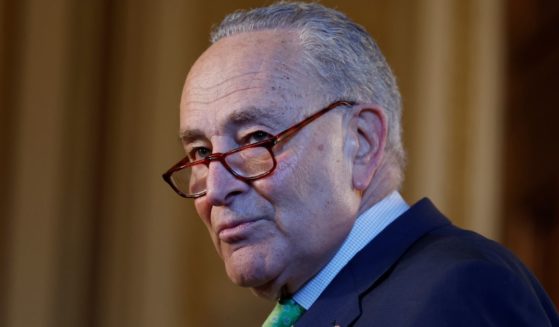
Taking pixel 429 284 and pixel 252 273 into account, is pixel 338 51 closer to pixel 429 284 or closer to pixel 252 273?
pixel 252 273

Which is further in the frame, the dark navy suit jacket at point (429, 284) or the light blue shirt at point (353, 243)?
the light blue shirt at point (353, 243)

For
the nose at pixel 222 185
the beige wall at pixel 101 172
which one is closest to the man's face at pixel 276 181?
the nose at pixel 222 185

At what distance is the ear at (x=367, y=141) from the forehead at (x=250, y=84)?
105 millimetres

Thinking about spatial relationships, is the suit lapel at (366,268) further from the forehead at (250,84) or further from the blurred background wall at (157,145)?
the blurred background wall at (157,145)

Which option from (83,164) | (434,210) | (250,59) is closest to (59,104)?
(83,164)

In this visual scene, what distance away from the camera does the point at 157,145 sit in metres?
3.08

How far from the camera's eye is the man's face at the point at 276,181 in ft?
5.73

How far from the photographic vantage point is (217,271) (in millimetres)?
3170

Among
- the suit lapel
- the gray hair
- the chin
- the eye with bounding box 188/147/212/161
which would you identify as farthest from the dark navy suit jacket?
the eye with bounding box 188/147/212/161

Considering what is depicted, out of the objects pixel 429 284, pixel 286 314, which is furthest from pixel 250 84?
pixel 429 284

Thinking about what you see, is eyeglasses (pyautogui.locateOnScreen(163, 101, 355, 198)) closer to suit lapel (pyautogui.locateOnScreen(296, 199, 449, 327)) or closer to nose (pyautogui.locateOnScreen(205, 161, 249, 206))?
nose (pyautogui.locateOnScreen(205, 161, 249, 206))

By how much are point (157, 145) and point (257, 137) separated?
1344 mm

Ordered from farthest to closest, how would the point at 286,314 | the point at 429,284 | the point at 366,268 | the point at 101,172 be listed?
the point at 101,172
the point at 286,314
the point at 366,268
the point at 429,284

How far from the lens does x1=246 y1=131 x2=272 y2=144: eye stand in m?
1.78
